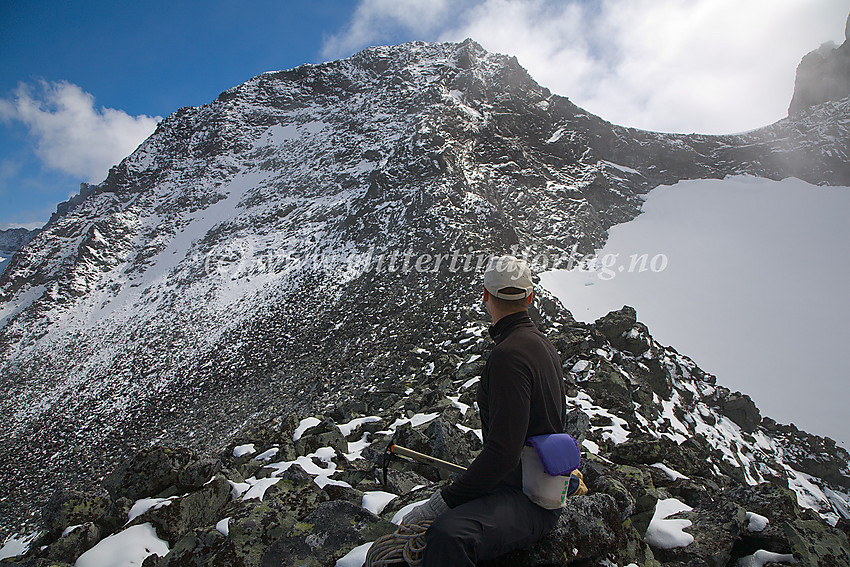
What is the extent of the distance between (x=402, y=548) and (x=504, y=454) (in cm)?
98

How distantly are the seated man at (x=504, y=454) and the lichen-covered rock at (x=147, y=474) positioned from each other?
5844mm

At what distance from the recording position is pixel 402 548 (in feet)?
8.61

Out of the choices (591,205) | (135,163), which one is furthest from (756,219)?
(135,163)

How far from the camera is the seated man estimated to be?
2.38 meters

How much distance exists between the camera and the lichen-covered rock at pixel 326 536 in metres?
3.71

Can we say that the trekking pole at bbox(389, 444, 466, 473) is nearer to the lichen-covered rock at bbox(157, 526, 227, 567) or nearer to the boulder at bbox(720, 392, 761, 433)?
the lichen-covered rock at bbox(157, 526, 227, 567)

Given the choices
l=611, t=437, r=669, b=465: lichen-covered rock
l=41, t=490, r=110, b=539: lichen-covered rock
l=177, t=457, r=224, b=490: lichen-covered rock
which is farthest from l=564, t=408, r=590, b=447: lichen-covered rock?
l=41, t=490, r=110, b=539: lichen-covered rock

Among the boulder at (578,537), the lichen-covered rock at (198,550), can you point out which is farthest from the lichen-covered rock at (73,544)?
the boulder at (578,537)

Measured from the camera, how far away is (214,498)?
Result: 5.92 meters

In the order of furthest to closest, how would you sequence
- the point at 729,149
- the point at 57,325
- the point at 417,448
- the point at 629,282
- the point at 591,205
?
the point at 729,149 < the point at 591,205 < the point at 57,325 < the point at 629,282 < the point at 417,448

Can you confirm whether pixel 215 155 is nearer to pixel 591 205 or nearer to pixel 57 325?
pixel 57 325

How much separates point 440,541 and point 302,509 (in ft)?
10.7

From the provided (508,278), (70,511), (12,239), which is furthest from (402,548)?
(12,239)

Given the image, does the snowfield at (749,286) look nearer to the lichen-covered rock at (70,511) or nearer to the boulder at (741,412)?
the boulder at (741,412)
